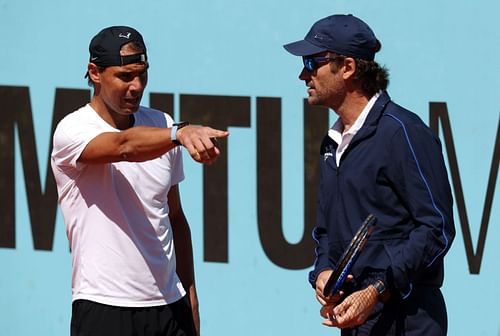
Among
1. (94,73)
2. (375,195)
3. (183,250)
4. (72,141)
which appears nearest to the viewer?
(375,195)

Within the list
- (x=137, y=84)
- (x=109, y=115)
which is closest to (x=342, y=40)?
(x=137, y=84)

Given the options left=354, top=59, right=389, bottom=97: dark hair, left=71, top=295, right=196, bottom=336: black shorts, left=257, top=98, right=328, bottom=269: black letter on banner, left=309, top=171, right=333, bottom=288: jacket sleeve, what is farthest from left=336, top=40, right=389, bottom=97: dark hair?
left=257, top=98, right=328, bottom=269: black letter on banner

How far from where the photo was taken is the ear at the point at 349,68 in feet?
11.9

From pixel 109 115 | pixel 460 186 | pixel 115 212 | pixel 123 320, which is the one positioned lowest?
pixel 123 320

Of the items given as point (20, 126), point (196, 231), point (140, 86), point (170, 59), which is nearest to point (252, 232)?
point (196, 231)

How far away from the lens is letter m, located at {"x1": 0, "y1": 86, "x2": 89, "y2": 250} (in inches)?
226

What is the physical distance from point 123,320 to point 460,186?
1997 mm

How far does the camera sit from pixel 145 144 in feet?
11.7

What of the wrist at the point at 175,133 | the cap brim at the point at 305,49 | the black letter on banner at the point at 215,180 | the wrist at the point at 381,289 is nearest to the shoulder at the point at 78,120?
the wrist at the point at 175,133

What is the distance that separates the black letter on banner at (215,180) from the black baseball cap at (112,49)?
5.22 ft

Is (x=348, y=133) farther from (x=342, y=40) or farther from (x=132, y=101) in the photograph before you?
(x=132, y=101)

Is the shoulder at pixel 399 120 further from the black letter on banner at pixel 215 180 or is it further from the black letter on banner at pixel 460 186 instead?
the black letter on banner at pixel 215 180

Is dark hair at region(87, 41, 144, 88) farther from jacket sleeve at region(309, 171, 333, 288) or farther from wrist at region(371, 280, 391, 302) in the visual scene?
wrist at region(371, 280, 391, 302)

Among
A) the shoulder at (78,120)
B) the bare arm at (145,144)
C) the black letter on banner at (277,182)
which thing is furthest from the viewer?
the black letter on banner at (277,182)
